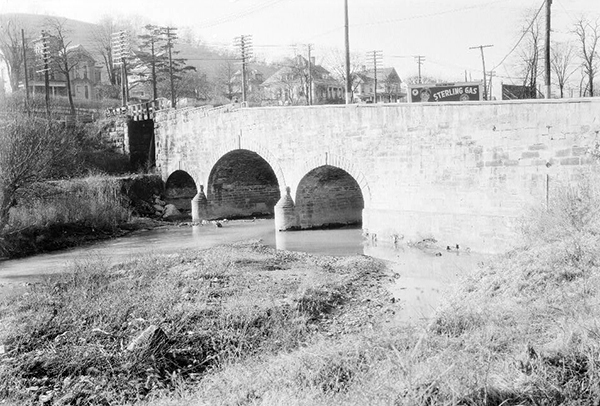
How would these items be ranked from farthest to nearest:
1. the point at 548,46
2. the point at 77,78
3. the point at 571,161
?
the point at 77,78
the point at 548,46
the point at 571,161

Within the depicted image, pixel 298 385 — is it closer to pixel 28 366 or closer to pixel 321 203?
pixel 28 366

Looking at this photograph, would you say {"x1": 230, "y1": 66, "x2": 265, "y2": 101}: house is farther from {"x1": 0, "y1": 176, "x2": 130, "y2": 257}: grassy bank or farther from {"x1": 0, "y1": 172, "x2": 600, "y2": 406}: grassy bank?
{"x1": 0, "y1": 172, "x2": 600, "y2": 406}: grassy bank

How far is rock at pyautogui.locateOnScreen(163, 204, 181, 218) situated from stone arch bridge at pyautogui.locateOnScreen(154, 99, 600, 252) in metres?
2.11

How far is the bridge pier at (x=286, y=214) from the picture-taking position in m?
23.6

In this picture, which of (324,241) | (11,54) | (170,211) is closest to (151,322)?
(324,241)

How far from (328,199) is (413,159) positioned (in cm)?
612

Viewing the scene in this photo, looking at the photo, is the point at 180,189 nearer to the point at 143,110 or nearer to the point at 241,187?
the point at 241,187

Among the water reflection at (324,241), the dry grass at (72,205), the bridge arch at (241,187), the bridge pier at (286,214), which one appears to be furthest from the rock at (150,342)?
the bridge arch at (241,187)

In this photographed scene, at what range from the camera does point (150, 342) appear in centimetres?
931

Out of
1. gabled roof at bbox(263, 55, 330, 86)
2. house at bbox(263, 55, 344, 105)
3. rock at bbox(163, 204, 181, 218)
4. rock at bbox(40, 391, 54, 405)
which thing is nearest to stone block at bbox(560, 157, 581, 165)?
rock at bbox(40, 391, 54, 405)

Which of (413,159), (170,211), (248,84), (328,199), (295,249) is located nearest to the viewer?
(413,159)

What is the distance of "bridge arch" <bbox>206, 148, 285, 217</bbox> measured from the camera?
95.4ft

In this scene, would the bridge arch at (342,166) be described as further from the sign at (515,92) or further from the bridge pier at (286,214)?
the sign at (515,92)

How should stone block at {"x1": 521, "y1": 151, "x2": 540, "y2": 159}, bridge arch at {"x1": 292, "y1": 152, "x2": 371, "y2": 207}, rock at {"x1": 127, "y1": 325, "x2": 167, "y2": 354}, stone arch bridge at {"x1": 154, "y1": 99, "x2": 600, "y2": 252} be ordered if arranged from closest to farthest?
rock at {"x1": 127, "y1": 325, "x2": 167, "y2": 354}
stone arch bridge at {"x1": 154, "y1": 99, "x2": 600, "y2": 252}
stone block at {"x1": 521, "y1": 151, "x2": 540, "y2": 159}
bridge arch at {"x1": 292, "y1": 152, "x2": 371, "y2": 207}
